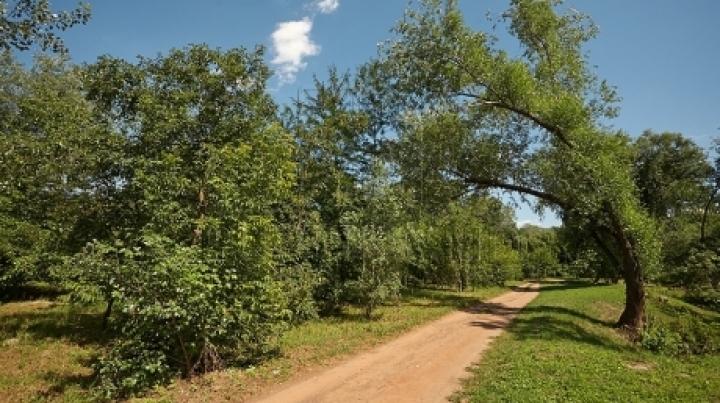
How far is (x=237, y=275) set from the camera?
10.5 metres

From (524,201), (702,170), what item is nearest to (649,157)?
(702,170)

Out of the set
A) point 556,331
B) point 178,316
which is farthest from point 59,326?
point 556,331

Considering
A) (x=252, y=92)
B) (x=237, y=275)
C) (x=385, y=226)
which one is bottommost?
(x=237, y=275)

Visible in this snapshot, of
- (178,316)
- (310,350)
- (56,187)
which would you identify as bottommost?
(310,350)

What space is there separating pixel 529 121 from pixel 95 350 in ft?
70.4

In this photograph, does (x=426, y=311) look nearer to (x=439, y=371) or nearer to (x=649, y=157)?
(x=439, y=371)

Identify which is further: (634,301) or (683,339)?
(634,301)

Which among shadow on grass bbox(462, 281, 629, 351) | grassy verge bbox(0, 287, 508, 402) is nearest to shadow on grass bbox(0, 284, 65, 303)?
grassy verge bbox(0, 287, 508, 402)

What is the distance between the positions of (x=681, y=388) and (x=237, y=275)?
38.6ft

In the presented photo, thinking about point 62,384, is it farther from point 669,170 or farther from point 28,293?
point 669,170

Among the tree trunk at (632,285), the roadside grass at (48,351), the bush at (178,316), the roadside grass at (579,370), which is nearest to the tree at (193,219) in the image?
the bush at (178,316)

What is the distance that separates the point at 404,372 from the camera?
11.0 meters

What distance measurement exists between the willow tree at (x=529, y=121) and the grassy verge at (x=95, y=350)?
8.54 meters

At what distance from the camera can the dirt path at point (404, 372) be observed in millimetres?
9234
